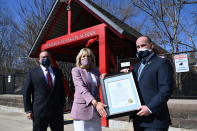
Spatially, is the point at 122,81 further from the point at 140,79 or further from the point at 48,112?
the point at 48,112

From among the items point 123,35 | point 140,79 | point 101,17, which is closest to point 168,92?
point 140,79

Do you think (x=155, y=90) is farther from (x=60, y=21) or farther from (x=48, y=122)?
(x=60, y=21)

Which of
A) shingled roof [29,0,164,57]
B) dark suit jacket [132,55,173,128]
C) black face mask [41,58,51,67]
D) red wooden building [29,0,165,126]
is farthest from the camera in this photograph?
shingled roof [29,0,164,57]

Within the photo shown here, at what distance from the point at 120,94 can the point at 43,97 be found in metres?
1.63

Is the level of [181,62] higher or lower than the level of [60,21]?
lower

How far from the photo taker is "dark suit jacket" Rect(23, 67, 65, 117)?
4383 mm

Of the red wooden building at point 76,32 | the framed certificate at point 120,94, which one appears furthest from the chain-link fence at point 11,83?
the framed certificate at point 120,94

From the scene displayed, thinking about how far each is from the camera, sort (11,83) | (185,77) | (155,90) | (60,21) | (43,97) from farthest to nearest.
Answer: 1. (11,83)
2. (60,21)
3. (185,77)
4. (43,97)
5. (155,90)

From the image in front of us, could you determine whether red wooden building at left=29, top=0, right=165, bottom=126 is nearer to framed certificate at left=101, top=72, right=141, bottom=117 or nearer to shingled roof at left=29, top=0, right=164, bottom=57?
shingled roof at left=29, top=0, right=164, bottom=57

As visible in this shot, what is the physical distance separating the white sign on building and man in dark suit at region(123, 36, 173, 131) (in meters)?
3.78

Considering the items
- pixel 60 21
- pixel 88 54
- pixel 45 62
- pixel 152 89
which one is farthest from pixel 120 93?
pixel 60 21

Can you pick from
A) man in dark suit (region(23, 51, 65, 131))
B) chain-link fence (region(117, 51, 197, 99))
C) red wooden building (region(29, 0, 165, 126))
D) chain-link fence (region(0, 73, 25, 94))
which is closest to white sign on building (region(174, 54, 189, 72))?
chain-link fence (region(117, 51, 197, 99))

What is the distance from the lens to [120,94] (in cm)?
330

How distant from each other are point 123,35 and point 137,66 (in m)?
4.96
